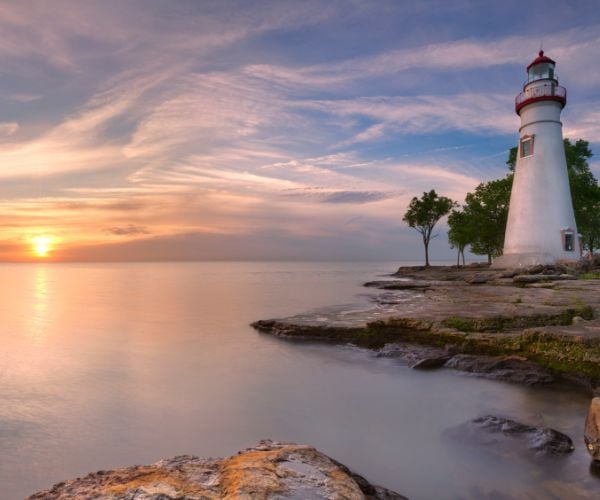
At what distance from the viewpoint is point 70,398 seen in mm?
10570

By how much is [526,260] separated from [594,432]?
1196 inches

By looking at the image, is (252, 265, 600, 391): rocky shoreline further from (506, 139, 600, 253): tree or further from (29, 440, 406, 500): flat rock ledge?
(506, 139, 600, 253): tree

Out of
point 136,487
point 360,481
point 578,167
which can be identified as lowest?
point 360,481

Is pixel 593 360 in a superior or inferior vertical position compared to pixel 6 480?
superior

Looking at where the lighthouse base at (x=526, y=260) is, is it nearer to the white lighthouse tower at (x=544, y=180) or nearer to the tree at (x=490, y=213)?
the white lighthouse tower at (x=544, y=180)

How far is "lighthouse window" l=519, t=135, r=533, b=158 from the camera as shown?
1281 inches

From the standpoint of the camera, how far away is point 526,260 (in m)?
32.6

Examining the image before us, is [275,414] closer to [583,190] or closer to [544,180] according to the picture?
[544,180]

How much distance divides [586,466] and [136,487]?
5731 mm

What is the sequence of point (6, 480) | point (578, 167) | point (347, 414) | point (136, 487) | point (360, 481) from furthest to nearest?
point (578, 167) < point (347, 414) < point (6, 480) < point (360, 481) < point (136, 487)

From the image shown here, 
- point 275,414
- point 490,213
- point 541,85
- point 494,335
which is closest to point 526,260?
point 541,85

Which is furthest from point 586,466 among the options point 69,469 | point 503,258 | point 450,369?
point 503,258

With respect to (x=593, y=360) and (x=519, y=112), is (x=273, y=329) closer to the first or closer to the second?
(x=593, y=360)

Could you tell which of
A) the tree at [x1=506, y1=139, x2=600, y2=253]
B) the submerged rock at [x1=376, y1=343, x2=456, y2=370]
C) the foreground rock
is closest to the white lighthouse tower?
the tree at [x1=506, y1=139, x2=600, y2=253]
